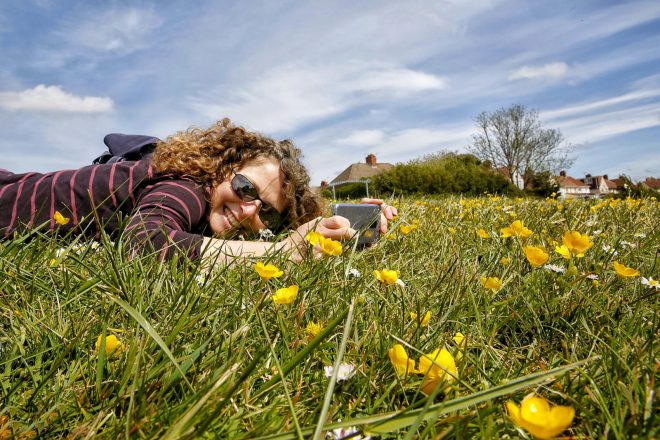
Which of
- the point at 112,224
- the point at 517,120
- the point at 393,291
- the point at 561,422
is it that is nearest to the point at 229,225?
the point at 112,224

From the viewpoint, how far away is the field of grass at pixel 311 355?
0.70 metres

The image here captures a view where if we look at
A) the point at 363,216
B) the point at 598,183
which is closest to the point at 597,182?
the point at 598,183

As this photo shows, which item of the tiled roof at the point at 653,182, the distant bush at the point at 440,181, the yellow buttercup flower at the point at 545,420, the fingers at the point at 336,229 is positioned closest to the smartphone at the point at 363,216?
the fingers at the point at 336,229

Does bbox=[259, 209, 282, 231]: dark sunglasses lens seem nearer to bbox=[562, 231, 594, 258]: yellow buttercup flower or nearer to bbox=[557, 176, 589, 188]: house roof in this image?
bbox=[562, 231, 594, 258]: yellow buttercup flower

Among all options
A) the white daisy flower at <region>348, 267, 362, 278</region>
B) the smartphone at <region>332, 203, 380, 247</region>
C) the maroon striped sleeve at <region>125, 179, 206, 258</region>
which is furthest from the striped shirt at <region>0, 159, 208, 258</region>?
the white daisy flower at <region>348, 267, 362, 278</region>

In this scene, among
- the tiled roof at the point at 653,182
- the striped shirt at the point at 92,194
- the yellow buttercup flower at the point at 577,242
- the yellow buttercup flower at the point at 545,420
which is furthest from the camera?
the tiled roof at the point at 653,182

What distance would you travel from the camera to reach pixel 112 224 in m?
2.81

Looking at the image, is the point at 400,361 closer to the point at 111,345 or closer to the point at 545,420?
the point at 545,420

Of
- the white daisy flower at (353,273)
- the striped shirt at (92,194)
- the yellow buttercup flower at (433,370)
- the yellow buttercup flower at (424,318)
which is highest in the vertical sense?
the striped shirt at (92,194)

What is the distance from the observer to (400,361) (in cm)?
85

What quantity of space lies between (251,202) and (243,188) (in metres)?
0.12

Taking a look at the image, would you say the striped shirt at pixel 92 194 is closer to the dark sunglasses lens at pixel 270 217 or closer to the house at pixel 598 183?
the dark sunglasses lens at pixel 270 217

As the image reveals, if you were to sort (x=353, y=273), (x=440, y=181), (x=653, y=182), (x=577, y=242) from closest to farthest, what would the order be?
(x=577, y=242) → (x=353, y=273) → (x=440, y=181) → (x=653, y=182)

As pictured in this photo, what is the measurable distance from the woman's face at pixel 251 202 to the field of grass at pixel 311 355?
1.52 m
